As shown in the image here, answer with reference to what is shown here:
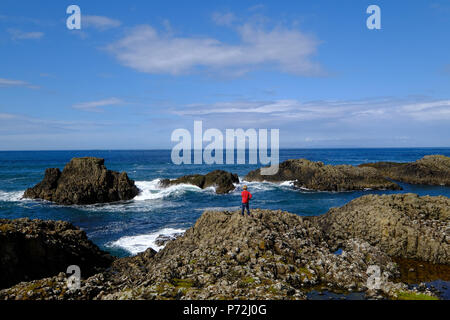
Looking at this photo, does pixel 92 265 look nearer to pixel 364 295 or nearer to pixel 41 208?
pixel 364 295

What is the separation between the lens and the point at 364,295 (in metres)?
14.3

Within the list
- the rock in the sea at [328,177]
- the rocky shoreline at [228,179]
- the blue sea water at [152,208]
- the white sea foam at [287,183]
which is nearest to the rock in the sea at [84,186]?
the rocky shoreline at [228,179]

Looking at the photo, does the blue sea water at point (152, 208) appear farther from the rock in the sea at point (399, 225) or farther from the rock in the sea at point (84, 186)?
the rock in the sea at point (399, 225)

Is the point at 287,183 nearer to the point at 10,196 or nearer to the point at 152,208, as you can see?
the point at 152,208

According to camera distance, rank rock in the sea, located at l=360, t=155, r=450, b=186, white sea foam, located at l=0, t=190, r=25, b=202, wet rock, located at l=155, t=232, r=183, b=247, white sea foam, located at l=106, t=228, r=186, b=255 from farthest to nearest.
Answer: rock in the sea, located at l=360, t=155, r=450, b=186
white sea foam, located at l=0, t=190, r=25, b=202
wet rock, located at l=155, t=232, r=183, b=247
white sea foam, located at l=106, t=228, r=186, b=255

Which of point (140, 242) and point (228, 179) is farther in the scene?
point (228, 179)

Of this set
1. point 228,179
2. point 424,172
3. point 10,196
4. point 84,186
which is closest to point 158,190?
point 228,179

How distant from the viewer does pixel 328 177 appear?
203ft

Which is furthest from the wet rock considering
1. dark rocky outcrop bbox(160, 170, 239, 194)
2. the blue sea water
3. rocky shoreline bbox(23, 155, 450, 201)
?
dark rocky outcrop bbox(160, 170, 239, 194)

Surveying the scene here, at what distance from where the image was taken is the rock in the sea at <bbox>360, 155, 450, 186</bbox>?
66562 millimetres

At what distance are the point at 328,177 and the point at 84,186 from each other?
44.7m

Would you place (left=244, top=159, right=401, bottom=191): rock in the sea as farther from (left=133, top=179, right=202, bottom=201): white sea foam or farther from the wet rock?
the wet rock

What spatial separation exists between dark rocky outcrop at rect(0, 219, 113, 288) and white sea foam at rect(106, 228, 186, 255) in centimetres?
423

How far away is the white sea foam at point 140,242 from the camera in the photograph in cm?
2650
